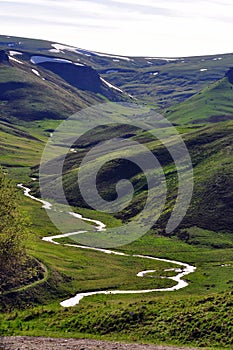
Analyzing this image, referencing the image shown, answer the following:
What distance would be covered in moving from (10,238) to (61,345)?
120 feet

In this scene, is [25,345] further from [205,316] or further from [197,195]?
[197,195]

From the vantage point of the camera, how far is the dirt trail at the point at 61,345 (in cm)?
4459

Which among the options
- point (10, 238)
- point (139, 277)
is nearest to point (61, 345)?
point (10, 238)

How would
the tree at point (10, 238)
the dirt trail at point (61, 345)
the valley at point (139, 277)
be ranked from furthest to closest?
the tree at point (10, 238) < the valley at point (139, 277) < the dirt trail at point (61, 345)

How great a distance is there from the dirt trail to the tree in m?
32.0

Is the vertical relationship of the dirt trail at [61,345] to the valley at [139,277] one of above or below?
Answer: above

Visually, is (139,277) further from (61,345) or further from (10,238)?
(61,345)

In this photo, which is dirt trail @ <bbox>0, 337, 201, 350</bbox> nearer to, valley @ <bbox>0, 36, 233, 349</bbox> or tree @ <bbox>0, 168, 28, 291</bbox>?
valley @ <bbox>0, 36, 233, 349</bbox>

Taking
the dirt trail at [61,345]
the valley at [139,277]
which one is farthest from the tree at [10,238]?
the dirt trail at [61,345]

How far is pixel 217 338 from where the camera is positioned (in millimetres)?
47375

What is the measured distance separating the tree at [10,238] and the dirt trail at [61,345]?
3196cm

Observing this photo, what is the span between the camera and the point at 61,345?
45344 millimetres

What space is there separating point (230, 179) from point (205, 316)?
130 metres

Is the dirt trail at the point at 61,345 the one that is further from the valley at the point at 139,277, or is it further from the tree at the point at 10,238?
the tree at the point at 10,238
